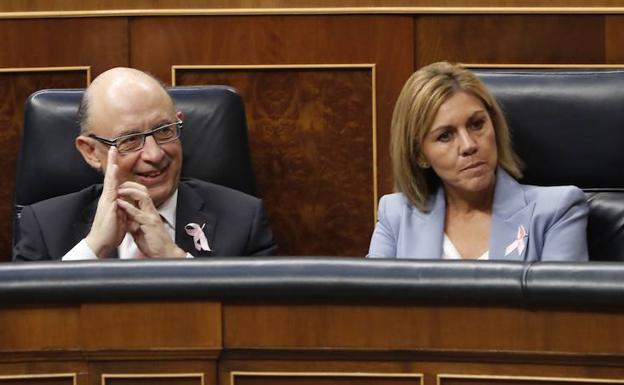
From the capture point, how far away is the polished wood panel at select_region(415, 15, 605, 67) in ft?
7.25

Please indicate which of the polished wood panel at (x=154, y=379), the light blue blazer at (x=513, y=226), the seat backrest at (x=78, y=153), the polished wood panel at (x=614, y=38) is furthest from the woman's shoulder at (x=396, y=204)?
the polished wood panel at (x=154, y=379)

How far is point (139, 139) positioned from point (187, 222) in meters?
0.14

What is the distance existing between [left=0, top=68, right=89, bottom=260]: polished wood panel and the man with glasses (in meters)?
0.42

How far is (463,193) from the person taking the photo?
1764 mm

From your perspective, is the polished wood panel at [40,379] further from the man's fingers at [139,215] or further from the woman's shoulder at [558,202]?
the woman's shoulder at [558,202]

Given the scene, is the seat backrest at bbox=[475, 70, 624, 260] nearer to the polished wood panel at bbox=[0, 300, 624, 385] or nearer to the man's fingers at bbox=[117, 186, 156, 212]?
the man's fingers at bbox=[117, 186, 156, 212]

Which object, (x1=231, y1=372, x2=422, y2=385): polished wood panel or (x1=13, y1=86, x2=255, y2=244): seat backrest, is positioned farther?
(x1=13, y1=86, x2=255, y2=244): seat backrest

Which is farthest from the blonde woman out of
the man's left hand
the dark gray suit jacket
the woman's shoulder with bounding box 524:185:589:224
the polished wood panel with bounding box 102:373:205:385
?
the polished wood panel with bounding box 102:373:205:385

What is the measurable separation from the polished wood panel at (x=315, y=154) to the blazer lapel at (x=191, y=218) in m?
0.40

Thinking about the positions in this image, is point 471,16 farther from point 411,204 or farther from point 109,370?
point 109,370

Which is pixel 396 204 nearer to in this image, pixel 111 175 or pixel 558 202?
pixel 558 202

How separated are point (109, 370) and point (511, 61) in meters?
1.27

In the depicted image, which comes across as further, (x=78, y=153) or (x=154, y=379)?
(x=78, y=153)

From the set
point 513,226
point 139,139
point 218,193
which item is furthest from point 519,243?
point 139,139
